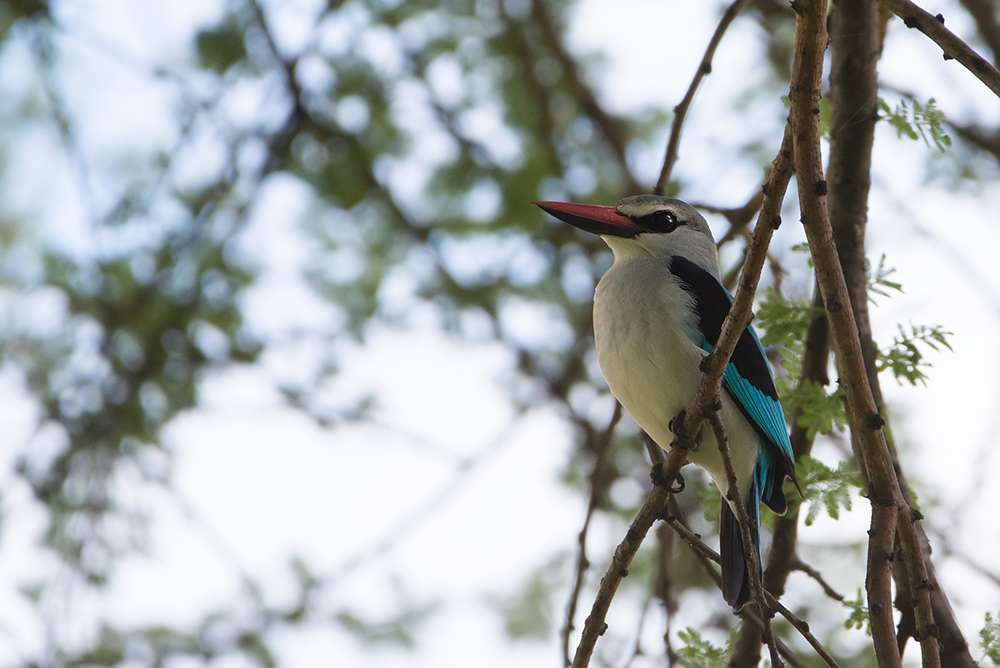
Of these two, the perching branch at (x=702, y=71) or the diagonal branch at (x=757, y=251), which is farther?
the perching branch at (x=702, y=71)

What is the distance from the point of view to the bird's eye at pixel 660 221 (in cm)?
392

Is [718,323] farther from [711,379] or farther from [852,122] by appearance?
[711,379]

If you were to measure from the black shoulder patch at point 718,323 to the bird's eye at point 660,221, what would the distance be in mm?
331

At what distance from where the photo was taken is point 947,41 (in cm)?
208

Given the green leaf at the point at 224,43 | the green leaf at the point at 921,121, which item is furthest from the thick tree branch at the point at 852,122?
the green leaf at the point at 224,43

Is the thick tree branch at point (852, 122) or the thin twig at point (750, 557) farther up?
the thick tree branch at point (852, 122)

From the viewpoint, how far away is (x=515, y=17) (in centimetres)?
648

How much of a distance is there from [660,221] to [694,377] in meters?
0.87

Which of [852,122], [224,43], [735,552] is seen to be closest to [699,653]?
[735,552]

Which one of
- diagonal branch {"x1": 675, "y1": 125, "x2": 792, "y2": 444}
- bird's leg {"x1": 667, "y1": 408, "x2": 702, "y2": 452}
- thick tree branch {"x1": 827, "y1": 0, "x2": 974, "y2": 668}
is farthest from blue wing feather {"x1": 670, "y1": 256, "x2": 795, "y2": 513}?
diagonal branch {"x1": 675, "y1": 125, "x2": 792, "y2": 444}

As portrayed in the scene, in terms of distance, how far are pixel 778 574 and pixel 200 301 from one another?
3849 mm

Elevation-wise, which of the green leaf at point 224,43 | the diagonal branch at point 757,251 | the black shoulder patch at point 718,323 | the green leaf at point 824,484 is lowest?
the diagonal branch at point 757,251

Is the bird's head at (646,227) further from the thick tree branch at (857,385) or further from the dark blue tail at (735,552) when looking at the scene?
the thick tree branch at (857,385)

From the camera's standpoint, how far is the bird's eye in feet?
12.9
